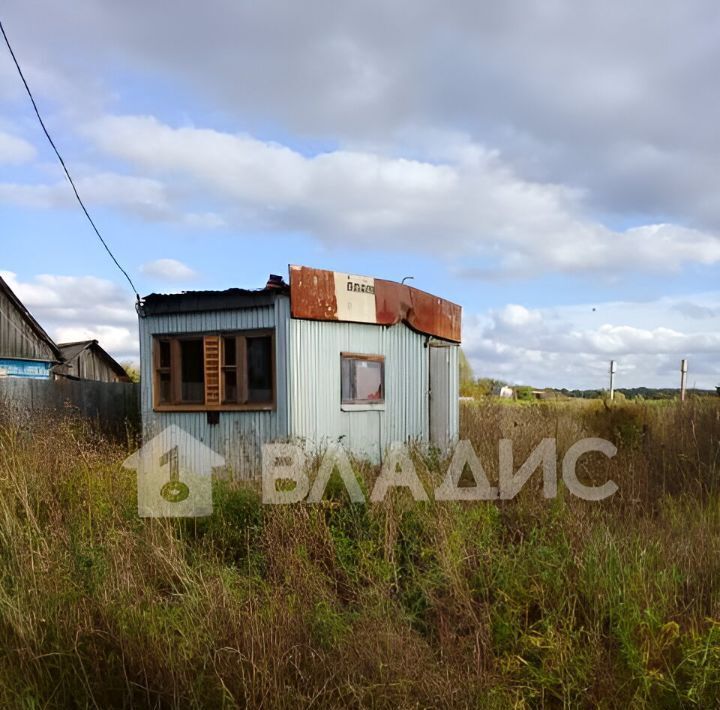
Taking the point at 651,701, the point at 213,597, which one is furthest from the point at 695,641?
the point at 213,597

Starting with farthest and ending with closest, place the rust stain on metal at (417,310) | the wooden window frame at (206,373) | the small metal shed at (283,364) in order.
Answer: the rust stain on metal at (417,310), the wooden window frame at (206,373), the small metal shed at (283,364)

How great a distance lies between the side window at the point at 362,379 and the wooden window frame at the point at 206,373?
4.28 feet

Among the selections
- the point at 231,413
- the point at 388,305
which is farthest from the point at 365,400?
the point at 231,413

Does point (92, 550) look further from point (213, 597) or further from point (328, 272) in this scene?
point (328, 272)

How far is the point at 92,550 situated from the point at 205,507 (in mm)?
1524

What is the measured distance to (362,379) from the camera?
12016 mm

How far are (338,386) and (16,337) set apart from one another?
54.1ft

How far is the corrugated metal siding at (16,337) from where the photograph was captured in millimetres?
23359

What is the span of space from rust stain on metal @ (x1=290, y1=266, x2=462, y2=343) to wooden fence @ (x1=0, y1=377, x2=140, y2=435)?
4129 mm

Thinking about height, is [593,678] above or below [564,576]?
below

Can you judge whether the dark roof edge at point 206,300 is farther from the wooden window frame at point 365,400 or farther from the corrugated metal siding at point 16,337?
the corrugated metal siding at point 16,337

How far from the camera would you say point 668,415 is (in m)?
11.3

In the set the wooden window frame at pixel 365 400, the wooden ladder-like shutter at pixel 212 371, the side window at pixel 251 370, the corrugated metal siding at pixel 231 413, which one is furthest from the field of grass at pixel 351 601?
the wooden window frame at pixel 365 400

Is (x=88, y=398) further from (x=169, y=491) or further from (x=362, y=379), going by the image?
(x=169, y=491)
